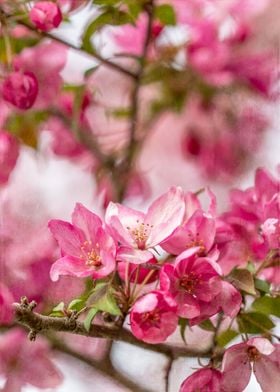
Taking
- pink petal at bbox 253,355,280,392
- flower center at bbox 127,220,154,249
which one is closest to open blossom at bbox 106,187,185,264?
flower center at bbox 127,220,154,249

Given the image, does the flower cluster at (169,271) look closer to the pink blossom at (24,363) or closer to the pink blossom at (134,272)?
the pink blossom at (134,272)

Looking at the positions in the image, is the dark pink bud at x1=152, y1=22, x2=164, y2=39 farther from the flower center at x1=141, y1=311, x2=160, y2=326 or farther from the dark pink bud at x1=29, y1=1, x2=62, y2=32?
the flower center at x1=141, y1=311, x2=160, y2=326

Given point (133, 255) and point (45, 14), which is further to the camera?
point (45, 14)

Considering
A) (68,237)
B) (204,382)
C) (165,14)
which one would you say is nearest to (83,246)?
(68,237)

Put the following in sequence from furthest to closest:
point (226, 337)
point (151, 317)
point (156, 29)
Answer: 1. point (156, 29)
2. point (226, 337)
3. point (151, 317)

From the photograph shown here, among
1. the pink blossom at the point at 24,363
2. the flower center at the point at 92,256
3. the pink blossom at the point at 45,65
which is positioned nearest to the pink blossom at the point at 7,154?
the pink blossom at the point at 45,65

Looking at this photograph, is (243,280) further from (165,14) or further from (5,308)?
(165,14)

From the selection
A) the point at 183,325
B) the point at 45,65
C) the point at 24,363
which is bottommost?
the point at 24,363
